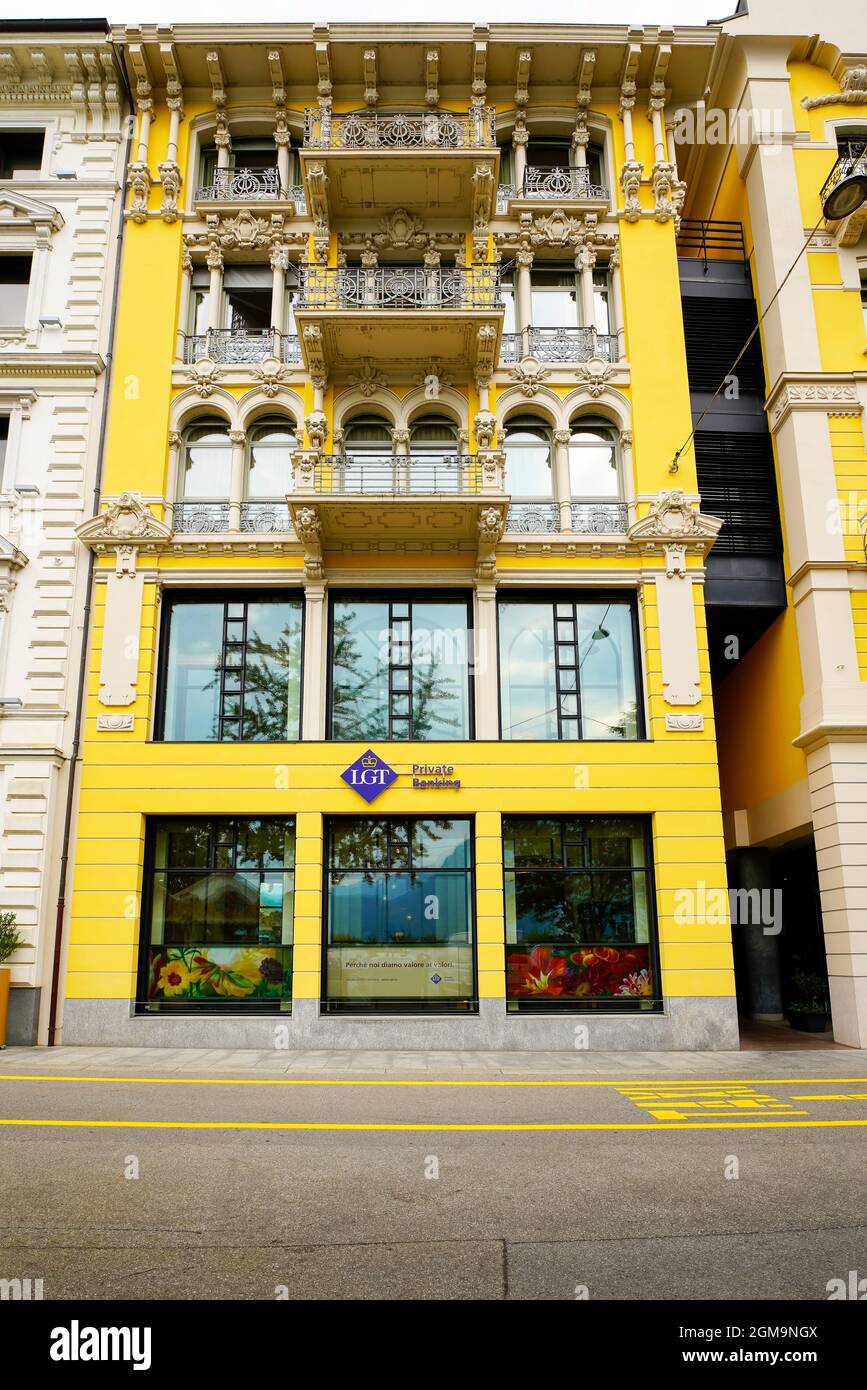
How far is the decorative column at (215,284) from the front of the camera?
758 inches

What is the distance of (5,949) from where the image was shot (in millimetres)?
15352

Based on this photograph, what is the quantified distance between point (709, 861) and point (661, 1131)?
7.93 m

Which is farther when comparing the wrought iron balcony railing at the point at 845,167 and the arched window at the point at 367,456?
the wrought iron balcony railing at the point at 845,167

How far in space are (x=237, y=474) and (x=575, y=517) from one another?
6.93 meters

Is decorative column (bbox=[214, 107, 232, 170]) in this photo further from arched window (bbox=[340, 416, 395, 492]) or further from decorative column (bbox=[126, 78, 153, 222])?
arched window (bbox=[340, 416, 395, 492])

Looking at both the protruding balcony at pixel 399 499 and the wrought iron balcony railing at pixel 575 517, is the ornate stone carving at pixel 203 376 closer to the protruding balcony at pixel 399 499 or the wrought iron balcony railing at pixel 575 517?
the protruding balcony at pixel 399 499

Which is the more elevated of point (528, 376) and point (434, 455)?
point (528, 376)

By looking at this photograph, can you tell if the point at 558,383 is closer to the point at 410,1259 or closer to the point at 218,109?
the point at 218,109

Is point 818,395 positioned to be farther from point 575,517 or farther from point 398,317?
point 398,317

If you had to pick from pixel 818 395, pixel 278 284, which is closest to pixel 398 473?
pixel 278 284

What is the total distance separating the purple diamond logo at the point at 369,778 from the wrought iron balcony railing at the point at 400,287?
9.24 m

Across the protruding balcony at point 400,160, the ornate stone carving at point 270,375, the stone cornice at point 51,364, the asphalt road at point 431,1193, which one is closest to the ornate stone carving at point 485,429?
the ornate stone carving at point 270,375

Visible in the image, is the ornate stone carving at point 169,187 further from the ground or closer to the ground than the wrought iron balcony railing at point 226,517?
further from the ground

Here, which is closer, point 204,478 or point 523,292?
point 204,478
